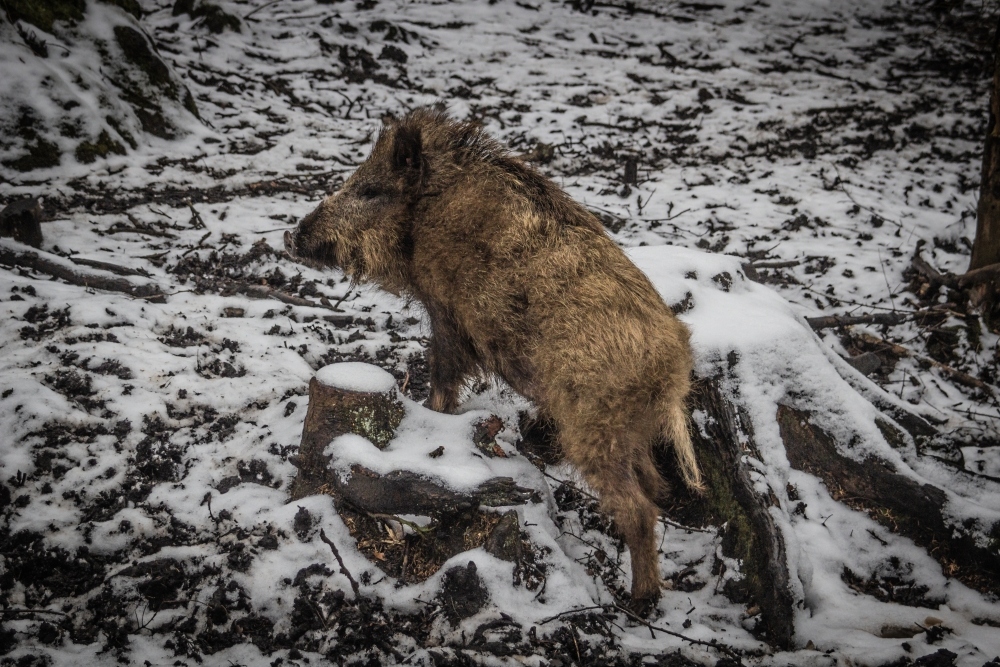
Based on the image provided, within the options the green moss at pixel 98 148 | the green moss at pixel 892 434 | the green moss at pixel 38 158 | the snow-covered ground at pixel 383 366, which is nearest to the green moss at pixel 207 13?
the snow-covered ground at pixel 383 366

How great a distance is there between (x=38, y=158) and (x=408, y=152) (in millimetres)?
4668

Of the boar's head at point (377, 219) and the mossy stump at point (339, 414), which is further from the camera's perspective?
the boar's head at point (377, 219)

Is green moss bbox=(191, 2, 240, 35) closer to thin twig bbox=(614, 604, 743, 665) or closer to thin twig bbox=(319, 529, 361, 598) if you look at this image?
thin twig bbox=(319, 529, 361, 598)

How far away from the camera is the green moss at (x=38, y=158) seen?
537 cm

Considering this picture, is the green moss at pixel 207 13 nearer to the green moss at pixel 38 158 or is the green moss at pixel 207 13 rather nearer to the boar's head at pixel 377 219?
the green moss at pixel 38 158

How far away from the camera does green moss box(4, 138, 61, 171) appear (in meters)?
5.37

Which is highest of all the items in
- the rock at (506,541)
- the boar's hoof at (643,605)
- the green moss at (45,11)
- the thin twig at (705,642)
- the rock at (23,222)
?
the green moss at (45,11)

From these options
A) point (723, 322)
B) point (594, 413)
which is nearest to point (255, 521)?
point (594, 413)

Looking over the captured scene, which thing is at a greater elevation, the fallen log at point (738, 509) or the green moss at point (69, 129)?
the green moss at point (69, 129)

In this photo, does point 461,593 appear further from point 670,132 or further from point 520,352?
point 670,132

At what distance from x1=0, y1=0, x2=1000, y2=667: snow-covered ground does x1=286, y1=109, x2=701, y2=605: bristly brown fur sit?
1.41ft

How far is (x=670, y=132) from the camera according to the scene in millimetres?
7965

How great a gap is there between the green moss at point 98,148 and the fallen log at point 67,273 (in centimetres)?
187

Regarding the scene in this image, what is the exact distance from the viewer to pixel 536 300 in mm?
2658
